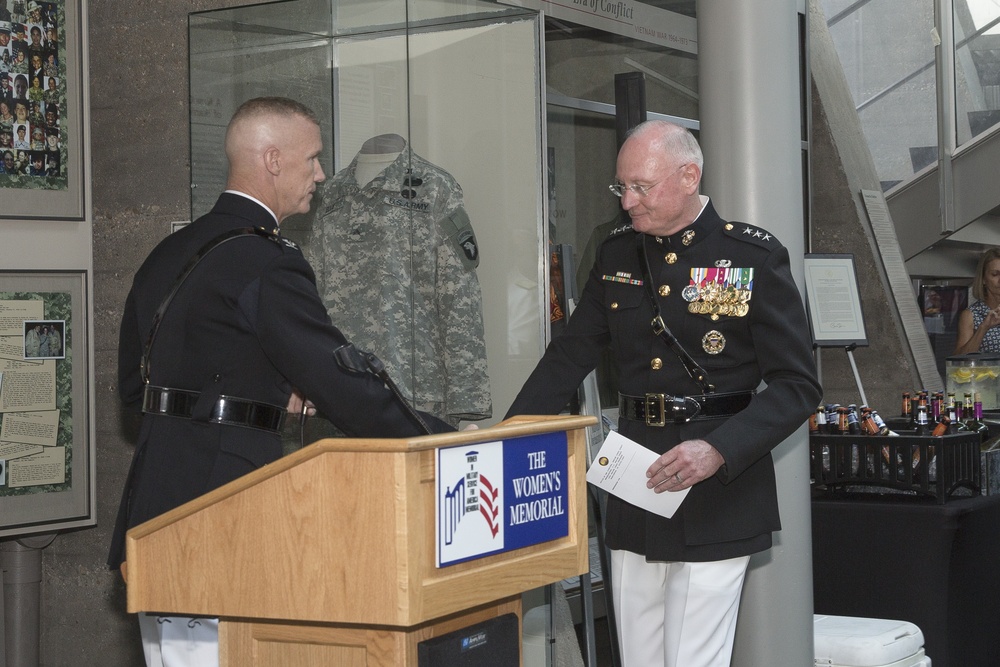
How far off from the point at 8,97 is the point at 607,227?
249cm

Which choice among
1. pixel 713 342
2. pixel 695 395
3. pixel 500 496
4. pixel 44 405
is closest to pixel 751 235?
pixel 713 342

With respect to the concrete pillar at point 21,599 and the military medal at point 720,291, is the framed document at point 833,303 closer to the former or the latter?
the military medal at point 720,291

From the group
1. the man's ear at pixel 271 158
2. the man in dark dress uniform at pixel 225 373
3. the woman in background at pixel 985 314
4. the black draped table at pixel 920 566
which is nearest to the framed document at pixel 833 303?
the black draped table at pixel 920 566

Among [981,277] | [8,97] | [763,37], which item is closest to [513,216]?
[763,37]

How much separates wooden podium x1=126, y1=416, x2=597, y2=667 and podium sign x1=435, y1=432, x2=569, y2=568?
0.06 ft

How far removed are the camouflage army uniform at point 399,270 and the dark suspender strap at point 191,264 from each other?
1.40m

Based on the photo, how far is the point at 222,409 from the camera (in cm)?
223

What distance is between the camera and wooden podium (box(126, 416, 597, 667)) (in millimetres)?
1647

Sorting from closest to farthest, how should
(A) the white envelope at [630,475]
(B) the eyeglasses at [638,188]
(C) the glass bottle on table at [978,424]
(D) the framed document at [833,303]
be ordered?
(A) the white envelope at [630,475], (B) the eyeglasses at [638,188], (C) the glass bottle on table at [978,424], (D) the framed document at [833,303]

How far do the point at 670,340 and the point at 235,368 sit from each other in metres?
1.01

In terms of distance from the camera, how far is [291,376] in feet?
6.99

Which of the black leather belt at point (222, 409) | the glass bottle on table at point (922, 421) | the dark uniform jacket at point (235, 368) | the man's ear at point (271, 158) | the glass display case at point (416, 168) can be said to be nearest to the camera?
the dark uniform jacket at point (235, 368)

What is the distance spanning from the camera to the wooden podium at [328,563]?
1.65 meters

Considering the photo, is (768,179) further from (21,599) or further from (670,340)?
(21,599)
